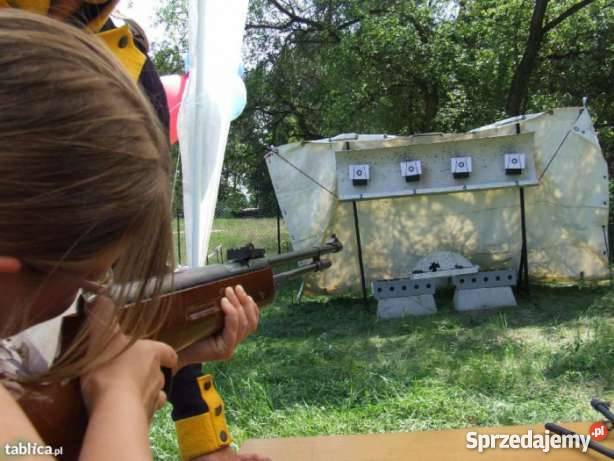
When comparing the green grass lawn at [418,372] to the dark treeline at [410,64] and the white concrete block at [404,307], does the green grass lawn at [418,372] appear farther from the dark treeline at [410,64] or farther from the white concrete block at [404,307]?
the dark treeline at [410,64]

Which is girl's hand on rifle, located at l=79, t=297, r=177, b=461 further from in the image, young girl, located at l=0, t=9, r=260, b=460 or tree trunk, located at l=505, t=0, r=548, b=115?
tree trunk, located at l=505, t=0, r=548, b=115

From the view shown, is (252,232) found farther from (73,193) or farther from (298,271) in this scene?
(73,193)

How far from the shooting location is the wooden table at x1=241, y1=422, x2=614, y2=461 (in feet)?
3.56

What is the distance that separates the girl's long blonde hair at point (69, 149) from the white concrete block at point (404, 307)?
14.0 feet

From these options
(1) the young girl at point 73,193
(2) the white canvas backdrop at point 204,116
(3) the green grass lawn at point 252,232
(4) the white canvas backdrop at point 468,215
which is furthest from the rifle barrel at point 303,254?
(3) the green grass lawn at point 252,232

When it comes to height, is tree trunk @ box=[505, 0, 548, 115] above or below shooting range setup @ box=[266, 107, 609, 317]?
above

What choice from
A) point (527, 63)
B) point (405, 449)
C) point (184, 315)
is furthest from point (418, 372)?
point (527, 63)

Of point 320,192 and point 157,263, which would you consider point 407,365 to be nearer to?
point 320,192

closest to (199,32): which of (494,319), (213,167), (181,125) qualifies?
(181,125)

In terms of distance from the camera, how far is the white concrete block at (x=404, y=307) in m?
4.71

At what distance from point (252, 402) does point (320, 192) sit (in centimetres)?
259

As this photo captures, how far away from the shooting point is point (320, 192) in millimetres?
5164

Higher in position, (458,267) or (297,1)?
(297,1)

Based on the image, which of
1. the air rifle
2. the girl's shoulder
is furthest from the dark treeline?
the girl's shoulder
